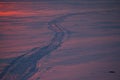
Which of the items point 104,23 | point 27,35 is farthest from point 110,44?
point 27,35

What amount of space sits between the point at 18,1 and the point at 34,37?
6.55 meters

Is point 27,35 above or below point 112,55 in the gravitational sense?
above

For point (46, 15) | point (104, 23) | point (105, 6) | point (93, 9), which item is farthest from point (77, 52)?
point (105, 6)

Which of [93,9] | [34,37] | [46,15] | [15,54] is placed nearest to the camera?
[15,54]

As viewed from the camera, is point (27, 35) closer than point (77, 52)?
No

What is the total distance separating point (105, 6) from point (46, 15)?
342 centimetres

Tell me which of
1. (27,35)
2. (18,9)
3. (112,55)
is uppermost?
(18,9)

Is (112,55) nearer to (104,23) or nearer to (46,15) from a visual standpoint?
(104,23)

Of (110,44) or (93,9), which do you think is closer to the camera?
(110,44)

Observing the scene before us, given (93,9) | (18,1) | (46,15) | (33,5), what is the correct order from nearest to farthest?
(46,15) → (93,9) → (33,5) → (18,1)

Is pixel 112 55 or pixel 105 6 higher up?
pixel 105 6

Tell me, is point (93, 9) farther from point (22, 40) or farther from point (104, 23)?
point (22, 40)

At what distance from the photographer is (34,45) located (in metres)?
6.66

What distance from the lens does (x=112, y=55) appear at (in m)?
6.11
